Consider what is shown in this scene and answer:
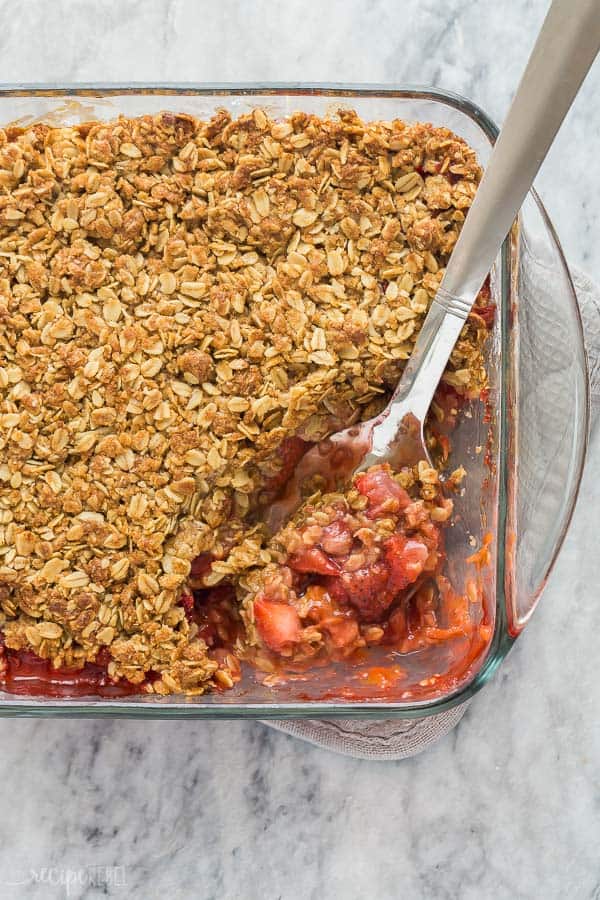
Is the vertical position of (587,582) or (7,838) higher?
(587,582)

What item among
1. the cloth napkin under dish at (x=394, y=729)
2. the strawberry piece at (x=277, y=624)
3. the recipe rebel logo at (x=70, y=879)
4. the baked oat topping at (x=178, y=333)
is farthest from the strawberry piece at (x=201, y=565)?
the recipe rebel logo at (x=70, y=879)

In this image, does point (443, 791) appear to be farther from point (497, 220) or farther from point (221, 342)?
point (497, 220)

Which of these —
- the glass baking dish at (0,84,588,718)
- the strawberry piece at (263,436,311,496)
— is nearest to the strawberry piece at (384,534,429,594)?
the glass baking dish at (0,84,588,718)

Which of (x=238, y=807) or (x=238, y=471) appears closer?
(x=238, y=471)

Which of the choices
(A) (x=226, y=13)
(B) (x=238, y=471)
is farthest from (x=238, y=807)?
(A) (x=226, y=13)

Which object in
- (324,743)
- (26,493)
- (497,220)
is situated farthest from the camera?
(324,743)

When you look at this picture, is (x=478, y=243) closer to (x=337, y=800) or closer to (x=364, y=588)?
(x=364, y=588)

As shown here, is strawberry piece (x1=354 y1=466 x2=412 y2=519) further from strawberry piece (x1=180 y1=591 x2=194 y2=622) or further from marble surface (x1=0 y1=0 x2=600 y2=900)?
marble surface (x1=0 y1=0 x2=600 y2=900)
